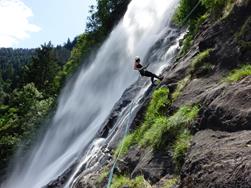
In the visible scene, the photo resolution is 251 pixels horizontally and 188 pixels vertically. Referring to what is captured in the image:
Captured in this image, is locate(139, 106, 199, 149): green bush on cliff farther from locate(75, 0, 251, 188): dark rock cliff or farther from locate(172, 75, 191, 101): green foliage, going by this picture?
locate(172, 75, 191, 101): green foliage

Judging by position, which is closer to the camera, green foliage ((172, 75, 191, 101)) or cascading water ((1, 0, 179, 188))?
green foliage ((172, 75, 191, 101))

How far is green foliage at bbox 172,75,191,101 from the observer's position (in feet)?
45.7

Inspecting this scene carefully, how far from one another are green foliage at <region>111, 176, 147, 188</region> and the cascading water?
10400 mm

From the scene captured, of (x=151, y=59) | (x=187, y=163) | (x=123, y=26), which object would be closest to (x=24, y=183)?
(x=151, y=59)

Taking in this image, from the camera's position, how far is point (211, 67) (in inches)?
531

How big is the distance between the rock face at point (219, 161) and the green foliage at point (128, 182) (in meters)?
1.89

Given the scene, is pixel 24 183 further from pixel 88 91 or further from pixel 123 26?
pixel 123 26

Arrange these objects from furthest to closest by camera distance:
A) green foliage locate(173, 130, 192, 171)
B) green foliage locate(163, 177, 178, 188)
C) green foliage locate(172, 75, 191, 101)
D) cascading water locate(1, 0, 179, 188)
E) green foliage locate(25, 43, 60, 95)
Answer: green foliage locate(25, 43, 60, 95) < cascading water locate(1, 0, 179, 188) < green foliage locate(172, 75, 191, 101) < green foliage locate(173, 130, 192, 171) < green foliage locate(163, 177, 178, 188)

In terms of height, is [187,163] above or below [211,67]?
below

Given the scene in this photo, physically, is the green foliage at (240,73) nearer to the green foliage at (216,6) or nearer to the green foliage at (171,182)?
the green foliage at (171,182)

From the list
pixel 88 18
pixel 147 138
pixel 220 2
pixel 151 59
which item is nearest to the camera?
pixel 147 138

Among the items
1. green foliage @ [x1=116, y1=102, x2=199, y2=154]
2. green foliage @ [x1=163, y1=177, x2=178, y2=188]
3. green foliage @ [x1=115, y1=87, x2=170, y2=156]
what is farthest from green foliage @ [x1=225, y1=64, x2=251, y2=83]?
green foliage @ [x1=115, y1=87, x2=170, y2=156]

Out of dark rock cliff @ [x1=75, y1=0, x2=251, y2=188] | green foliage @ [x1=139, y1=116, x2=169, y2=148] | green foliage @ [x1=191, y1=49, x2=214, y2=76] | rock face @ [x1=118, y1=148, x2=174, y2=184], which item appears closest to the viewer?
dark rock cliff @ [x1=75, y1=0, x2=251, y2=188]

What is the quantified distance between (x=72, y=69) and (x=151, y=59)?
21.8 meters
